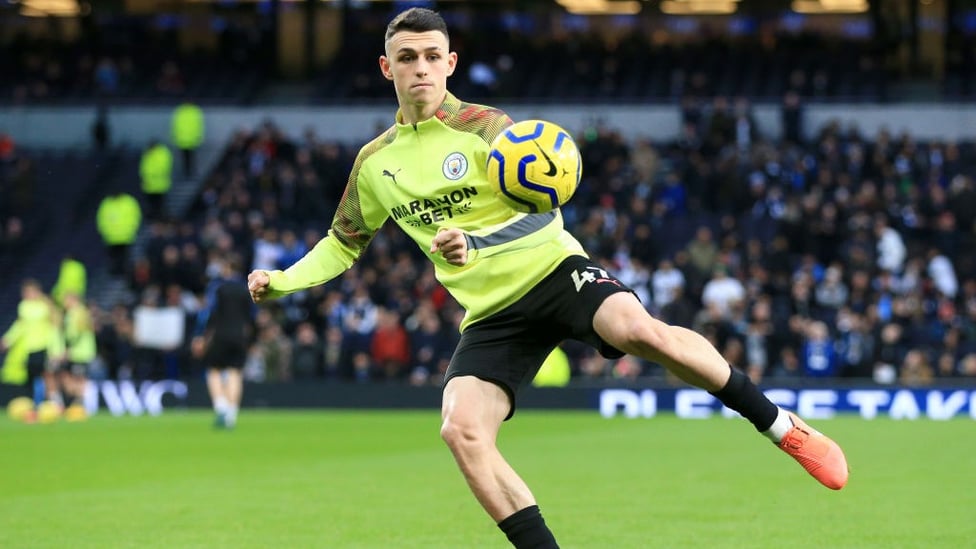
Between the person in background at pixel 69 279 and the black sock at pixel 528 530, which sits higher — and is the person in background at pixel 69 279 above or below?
below

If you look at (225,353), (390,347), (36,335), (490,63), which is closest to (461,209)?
(225,353)

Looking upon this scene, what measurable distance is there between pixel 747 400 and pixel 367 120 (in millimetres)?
29910

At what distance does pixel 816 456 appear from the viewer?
23.1ft

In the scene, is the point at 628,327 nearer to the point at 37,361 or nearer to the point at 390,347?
the point at 37,361

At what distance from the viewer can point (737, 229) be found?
92.9ft

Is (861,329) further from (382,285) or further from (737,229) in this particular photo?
(382,285)

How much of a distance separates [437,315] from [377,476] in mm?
13152

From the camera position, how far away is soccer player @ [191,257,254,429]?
2108cm

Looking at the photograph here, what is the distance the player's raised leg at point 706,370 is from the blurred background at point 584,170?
696 inches

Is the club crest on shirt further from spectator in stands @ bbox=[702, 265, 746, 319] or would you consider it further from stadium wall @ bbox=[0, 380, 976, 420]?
spectator in stands @ bbox=[702, 265, 746, 319]

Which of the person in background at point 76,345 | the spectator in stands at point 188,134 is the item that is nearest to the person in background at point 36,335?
the person in background at point 76,345

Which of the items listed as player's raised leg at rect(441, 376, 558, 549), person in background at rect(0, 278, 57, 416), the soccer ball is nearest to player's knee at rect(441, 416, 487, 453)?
player's raised leg at rect(441, 376, 558, 549)

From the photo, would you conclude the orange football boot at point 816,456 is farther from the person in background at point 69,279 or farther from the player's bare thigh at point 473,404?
the person in background at point 69,279

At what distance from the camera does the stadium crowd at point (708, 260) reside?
82.6 feet
